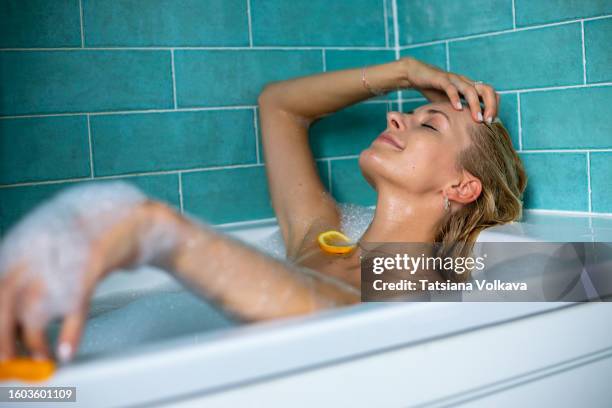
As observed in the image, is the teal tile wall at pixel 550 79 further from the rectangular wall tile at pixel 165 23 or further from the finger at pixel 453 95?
the rectangular wall tile at pixel 165 23

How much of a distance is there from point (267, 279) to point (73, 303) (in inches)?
12.7

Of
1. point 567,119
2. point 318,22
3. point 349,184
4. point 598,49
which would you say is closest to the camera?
point 598,49

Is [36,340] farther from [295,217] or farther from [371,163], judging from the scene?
[295,217]

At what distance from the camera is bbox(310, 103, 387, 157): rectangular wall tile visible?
2.35m

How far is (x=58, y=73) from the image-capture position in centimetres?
193

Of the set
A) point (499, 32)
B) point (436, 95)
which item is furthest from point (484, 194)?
point (499, 32)

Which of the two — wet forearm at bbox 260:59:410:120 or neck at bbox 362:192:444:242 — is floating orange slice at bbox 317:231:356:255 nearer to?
neck at bbox 362:192:444:242

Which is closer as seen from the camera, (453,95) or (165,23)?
(453,95)

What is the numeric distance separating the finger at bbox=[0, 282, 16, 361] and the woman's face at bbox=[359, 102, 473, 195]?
1029 mm

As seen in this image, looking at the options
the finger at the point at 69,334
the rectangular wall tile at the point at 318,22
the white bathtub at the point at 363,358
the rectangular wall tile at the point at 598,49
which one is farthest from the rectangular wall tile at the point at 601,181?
the finger at the point at 69,334

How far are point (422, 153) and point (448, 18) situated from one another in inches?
32.0

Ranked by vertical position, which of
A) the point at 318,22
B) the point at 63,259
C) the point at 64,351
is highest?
the point at 318,22

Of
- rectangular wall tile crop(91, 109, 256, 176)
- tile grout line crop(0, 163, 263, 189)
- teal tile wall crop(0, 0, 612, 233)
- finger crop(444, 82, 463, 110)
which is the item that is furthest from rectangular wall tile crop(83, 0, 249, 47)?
finger crop(444, 82, 463, 110)

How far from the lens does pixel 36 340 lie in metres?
0.83
